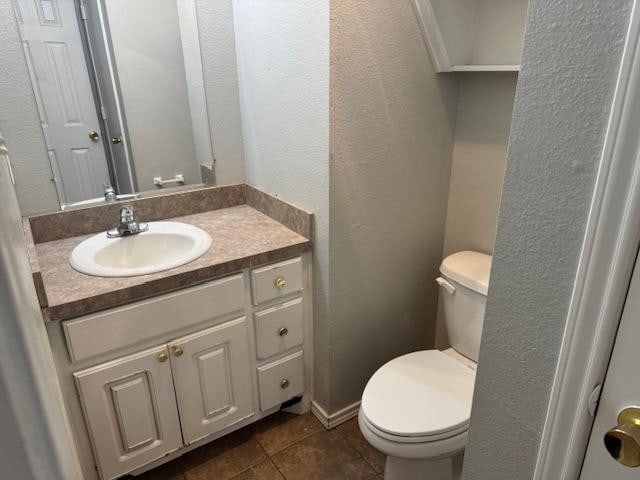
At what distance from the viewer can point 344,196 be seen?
152 centimetres

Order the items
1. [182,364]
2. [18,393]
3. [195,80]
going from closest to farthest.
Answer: [18,393] < [182,364] < [195,80]

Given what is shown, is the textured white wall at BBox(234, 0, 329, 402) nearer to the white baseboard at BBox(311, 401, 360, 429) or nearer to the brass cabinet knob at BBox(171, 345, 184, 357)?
the white baseboard at BBox(311, 401, 360, 429)

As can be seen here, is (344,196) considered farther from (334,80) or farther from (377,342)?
(377,342)

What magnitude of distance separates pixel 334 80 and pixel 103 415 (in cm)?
123

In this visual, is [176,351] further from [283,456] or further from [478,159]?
[478,159]

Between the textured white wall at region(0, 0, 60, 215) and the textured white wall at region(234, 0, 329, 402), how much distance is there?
732 mm

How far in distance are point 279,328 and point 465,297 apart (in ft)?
2.20

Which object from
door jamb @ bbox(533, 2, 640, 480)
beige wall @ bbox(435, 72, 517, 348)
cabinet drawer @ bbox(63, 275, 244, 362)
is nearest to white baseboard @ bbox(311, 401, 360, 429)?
cabinet drawer @ bbox(63, 275, 244, 362)

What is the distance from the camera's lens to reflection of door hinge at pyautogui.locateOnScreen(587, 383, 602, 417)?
0.63m

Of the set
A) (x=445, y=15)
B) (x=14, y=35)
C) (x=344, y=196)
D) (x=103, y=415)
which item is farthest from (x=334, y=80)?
(x=103, y=415)

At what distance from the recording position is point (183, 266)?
A: 55.8 inches

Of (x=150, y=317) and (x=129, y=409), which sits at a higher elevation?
(x=150, y=317)

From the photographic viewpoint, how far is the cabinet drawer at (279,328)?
164 cm

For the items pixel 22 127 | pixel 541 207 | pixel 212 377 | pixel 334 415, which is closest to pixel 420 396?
pixel 334 415
